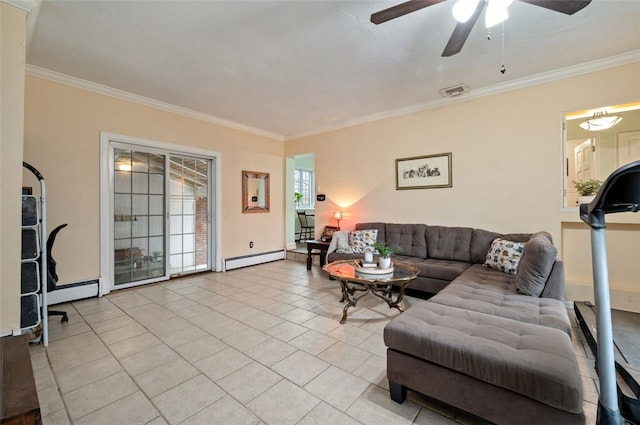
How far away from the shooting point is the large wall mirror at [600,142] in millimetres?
3328

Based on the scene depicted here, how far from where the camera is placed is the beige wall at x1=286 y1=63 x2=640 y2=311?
3074 millimetres

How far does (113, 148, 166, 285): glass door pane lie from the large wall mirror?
5612mm

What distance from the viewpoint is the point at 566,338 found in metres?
1.54

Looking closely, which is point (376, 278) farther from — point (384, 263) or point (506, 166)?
point (506, 166)

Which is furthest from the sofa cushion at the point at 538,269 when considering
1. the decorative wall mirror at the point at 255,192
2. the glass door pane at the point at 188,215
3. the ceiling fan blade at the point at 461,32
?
the glass door pane at the point at 188,215

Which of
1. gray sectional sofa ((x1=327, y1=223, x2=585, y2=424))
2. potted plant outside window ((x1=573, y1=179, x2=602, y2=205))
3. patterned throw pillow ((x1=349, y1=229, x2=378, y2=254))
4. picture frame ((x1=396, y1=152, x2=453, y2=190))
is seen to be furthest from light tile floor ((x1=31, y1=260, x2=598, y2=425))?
picture frame ((x1=396, y1=152, x2=453, y2=190))

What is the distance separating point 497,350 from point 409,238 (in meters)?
2.84

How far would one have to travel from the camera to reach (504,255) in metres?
3.08

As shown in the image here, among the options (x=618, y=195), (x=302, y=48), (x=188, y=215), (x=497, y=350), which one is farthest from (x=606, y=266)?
(x=188, y=215)

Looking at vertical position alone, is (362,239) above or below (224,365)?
above

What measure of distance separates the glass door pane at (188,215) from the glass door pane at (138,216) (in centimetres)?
18

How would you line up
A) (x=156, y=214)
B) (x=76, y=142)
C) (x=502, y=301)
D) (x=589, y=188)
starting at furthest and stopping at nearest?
(x=156, y=214), (x=76, y=142), (x=589, y=188), (x=502, y=301)

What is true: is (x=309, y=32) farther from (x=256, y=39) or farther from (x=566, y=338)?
(x=566, y=338)

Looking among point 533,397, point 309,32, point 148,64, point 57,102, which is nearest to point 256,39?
point 309,32
